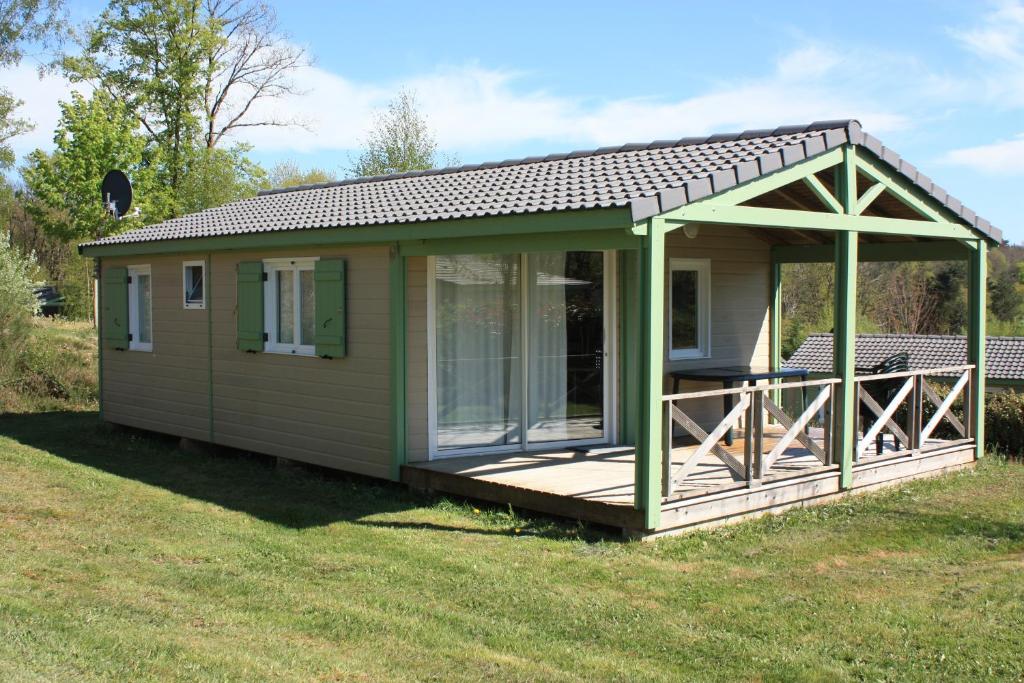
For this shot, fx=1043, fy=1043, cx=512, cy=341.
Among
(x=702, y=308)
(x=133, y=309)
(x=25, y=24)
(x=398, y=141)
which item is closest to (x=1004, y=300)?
(x=398, y=141)

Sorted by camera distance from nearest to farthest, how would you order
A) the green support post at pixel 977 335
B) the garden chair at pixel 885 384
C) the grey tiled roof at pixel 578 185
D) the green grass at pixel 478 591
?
the green grass at pixel 478 591 < the grey tiled roof at pixel 578 185 < the garden chair at pixel 885 384 < the green support post at pixel 977 335

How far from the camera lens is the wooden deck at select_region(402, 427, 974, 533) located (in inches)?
287

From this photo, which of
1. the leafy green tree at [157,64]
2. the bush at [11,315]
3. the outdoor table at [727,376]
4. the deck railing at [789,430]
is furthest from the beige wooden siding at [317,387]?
the leafy green tree at [157,64]

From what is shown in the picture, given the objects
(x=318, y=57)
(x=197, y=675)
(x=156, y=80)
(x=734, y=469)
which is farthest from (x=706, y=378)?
(x=318, y=57)

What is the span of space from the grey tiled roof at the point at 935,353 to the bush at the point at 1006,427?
48.4 feet

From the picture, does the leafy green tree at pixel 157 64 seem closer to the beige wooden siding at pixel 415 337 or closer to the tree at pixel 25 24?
the tree at pixel 25 24

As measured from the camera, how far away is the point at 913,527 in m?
7.59

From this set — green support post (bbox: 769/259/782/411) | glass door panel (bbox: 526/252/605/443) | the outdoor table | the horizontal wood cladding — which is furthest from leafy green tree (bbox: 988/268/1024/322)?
the horizontal wood cladding

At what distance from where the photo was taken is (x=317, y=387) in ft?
31.6

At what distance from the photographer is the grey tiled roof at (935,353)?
26.5m

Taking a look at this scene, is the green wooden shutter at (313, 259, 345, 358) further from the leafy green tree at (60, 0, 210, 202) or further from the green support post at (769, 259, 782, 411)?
the leafy green tree at (60, 0, 210, 202)

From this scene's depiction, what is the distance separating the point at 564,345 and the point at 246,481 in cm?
316

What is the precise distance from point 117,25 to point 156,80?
186 cm

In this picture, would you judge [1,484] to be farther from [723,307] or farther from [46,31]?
[46,31]
